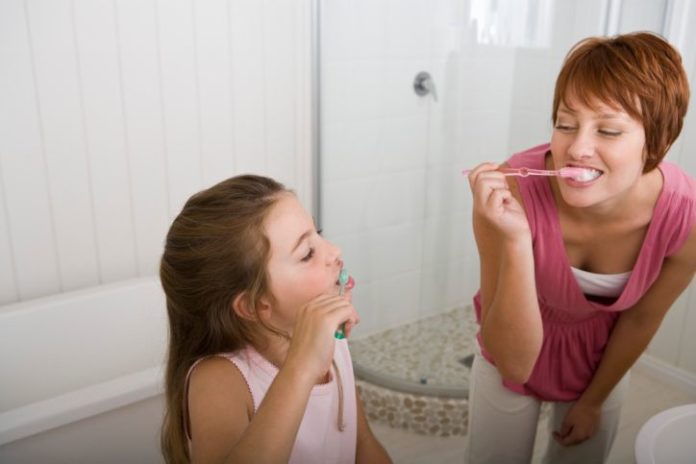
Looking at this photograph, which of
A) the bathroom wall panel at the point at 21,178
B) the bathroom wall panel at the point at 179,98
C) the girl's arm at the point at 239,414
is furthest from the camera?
the bathroom wall panel at the point at 179,98

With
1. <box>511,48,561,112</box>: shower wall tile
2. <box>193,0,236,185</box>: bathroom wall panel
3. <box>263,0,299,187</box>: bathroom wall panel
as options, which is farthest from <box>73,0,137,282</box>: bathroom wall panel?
<box>511,48,561,112</box>: shower wall tile

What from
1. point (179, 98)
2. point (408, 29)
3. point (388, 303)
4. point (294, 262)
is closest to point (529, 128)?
point (408, 29)

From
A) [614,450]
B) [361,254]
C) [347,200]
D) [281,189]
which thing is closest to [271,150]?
[347,200]

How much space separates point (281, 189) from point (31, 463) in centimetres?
92

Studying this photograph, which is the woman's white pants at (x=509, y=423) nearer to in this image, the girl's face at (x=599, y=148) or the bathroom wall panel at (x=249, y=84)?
the girl's face at (x=599, y=148)

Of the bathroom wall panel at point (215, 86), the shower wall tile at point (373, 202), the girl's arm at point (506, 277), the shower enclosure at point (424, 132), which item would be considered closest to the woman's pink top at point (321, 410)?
the girl's arm at point (506, 277)

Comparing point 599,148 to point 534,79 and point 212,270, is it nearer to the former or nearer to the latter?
point 212,270

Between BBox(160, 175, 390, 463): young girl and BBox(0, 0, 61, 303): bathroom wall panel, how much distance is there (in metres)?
0.93

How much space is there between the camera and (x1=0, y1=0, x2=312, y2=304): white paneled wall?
5.75 ft

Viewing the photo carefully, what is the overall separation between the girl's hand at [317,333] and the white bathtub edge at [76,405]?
30.8 inches

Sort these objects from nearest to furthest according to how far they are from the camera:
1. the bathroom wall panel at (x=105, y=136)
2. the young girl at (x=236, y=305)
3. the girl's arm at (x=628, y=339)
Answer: the young girl at (x=236, y=305) → the girl's arm at (x=628, y=339) → the bathroom wall panel at (x=105, y=136)

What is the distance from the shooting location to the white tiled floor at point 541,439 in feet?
6.47

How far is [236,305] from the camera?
1.07 m

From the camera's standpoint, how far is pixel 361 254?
8.06 ft
